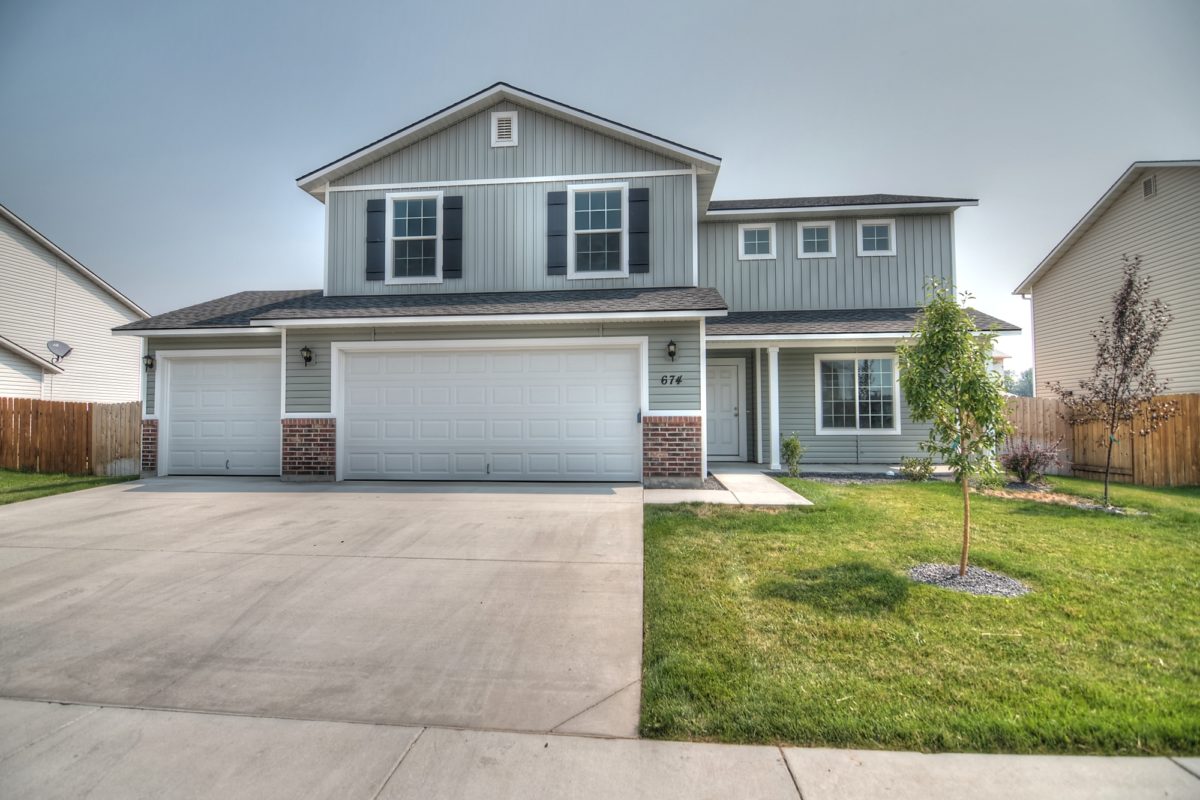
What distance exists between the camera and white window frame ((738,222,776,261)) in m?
13.4

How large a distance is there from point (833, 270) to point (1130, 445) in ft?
21.9

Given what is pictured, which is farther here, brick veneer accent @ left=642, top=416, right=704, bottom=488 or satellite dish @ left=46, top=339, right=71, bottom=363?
satellite dish @ left=46, top=339, right=71, bottom=363

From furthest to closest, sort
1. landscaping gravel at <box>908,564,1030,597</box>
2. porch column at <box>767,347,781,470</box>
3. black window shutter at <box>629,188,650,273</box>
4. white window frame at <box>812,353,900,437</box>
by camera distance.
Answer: white window frame at <box>812,353,900,437</box>, porch column at <box>767,347,781,470</box>, black window shutter at <box>629,188,650,273</box>, landscaping gravel at <box>908,564,1030,597</box>

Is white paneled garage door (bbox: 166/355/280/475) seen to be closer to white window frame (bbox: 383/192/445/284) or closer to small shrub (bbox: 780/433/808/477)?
white window frame (bbox: 383/192/445/284)

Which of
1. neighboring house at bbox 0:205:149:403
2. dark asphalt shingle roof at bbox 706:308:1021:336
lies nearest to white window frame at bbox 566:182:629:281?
dark asphalt shingle roof at bbox 706:308:1021:336

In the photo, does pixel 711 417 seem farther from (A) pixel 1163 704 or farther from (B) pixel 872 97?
(A) pixel 1163 704

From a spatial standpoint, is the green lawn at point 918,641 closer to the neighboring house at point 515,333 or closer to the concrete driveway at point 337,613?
the concrete driveway at point 337,613

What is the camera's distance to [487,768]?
2387 millimetres

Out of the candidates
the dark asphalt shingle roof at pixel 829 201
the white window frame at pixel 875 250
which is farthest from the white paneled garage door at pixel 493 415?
the white window frame at pixel 875 250

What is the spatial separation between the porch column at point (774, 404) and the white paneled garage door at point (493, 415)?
3.81 meters

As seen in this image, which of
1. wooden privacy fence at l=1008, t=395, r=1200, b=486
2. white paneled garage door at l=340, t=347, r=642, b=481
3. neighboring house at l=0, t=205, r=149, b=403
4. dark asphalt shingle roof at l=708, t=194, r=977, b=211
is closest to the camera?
white paneled garage door at l=340, t=347, r=642, b=481

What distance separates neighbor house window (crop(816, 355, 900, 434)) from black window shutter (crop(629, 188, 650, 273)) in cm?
483

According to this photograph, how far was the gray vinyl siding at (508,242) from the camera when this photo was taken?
1072 centimetres

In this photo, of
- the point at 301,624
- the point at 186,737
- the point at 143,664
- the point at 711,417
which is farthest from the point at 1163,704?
the point at 711,417
